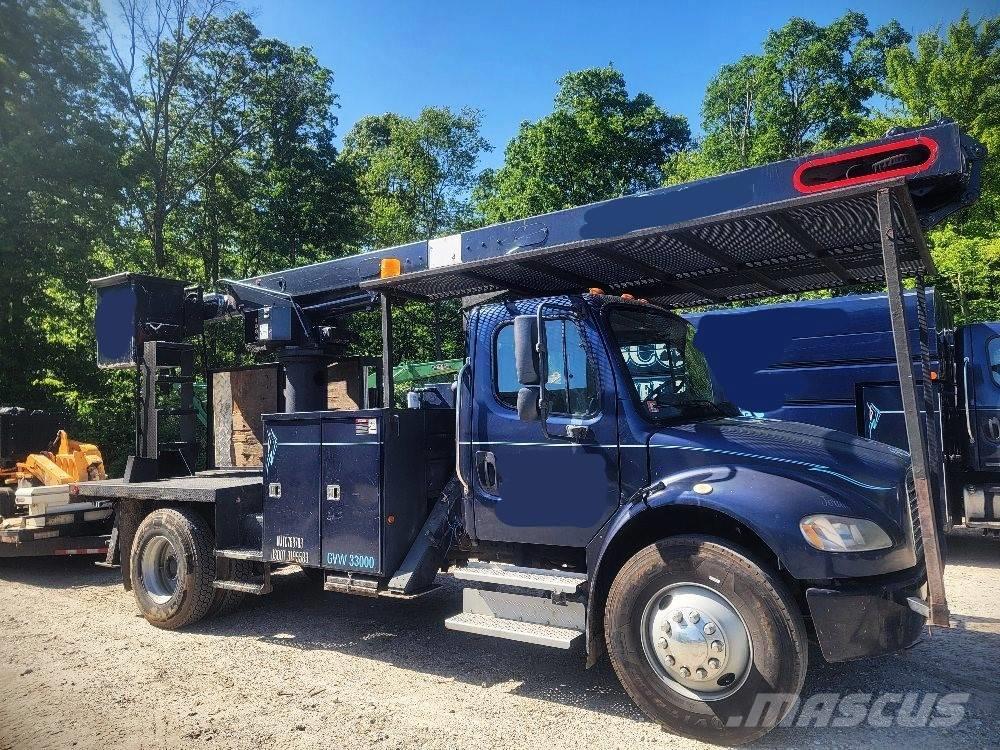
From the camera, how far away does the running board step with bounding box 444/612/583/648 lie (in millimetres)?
4199

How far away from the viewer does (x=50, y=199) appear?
1623cm

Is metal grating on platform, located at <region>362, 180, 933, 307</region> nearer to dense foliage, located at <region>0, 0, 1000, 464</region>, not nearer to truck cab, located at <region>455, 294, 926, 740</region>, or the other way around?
truck cab, located at <region>455, 294, 926, 740</region>

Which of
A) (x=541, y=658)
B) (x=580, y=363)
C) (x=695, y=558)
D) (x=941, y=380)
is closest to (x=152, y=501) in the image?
(x=541, y=658)

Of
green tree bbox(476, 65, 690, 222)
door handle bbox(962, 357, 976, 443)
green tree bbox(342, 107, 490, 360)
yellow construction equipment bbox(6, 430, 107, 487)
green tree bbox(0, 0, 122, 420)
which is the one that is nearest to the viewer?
door handle bbox(962, 357, 976, 443)

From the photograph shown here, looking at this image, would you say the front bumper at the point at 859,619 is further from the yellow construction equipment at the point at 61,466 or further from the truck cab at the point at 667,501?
the yellow construction equipment at the point at 61,466

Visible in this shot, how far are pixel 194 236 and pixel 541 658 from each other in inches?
917

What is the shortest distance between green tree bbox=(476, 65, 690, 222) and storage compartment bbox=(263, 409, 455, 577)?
69.2 ft

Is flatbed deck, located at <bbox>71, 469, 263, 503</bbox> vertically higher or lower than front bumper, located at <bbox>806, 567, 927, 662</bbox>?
higher

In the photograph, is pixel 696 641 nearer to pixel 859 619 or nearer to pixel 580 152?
pixel 859 619

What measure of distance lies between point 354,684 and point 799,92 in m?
30.7

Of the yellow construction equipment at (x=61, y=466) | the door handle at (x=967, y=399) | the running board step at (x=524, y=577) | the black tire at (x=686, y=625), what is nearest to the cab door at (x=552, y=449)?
the running board step at (x=524, y=577)

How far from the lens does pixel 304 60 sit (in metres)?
25.8

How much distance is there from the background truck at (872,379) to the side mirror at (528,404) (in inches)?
215

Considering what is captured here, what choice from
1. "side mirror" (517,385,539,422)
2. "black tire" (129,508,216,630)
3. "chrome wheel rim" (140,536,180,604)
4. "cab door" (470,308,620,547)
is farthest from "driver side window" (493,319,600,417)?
"chrome wheel rim" (140,536,180,604)
